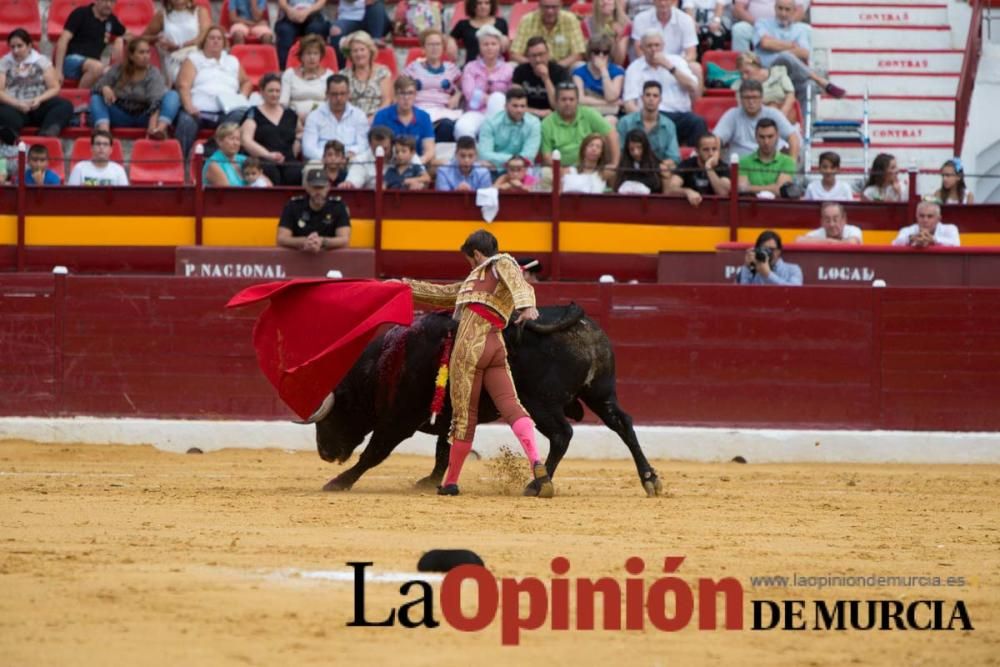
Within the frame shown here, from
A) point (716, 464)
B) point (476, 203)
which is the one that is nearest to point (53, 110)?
point (476, 203)

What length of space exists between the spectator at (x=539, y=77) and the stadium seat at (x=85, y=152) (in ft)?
9.79

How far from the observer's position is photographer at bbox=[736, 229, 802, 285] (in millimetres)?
11562

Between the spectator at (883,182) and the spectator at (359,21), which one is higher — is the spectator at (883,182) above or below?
below

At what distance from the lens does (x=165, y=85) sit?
13383 millimetres

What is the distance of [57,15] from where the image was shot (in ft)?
47.9

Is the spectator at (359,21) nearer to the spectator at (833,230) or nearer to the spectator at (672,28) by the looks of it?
the spectator at (672,28)

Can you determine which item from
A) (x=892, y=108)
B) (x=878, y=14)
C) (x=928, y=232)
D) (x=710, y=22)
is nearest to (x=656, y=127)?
(x=710, y=22)

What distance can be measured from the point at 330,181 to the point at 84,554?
6390 mm

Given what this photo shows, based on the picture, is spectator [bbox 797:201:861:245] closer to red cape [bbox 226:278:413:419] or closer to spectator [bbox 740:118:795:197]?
spectator [bbox 740:118:795:197]

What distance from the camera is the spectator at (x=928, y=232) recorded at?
39.0ft

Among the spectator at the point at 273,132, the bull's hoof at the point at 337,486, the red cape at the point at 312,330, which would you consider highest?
the spectator at the point at 273,132

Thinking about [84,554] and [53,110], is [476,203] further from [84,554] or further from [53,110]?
[84,554]

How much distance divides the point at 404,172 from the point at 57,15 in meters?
4.04

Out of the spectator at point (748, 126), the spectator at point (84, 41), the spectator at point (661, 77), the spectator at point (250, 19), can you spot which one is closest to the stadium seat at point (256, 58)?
the spectator at point (250, 19)
